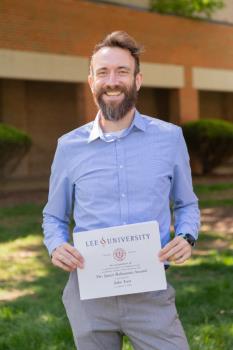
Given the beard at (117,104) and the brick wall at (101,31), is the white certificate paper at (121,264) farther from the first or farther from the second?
the brick wall at (101,31)

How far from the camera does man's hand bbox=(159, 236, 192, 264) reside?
2.53 metres

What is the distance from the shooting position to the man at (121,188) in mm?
2605

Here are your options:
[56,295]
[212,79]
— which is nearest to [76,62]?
[212,79]

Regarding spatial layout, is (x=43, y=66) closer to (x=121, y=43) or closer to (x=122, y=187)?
(x=121, y=43)

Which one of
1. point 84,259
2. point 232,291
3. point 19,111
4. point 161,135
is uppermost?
point 19,111

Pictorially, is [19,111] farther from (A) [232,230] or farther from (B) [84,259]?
(B) [84,259]

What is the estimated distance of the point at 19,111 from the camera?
18.1 metres

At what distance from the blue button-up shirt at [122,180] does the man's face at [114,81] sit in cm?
8

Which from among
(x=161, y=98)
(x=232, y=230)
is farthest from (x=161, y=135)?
(x=161, y=98)

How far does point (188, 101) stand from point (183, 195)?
17.1 metres

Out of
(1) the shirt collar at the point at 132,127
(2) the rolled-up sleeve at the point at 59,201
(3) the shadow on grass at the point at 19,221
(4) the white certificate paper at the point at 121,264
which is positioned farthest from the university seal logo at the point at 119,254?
(3) the shadow on grass at the point at 19,221

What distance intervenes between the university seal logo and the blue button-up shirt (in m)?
0.12

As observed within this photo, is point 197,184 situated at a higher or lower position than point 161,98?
lower

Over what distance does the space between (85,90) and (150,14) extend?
3217 mm
